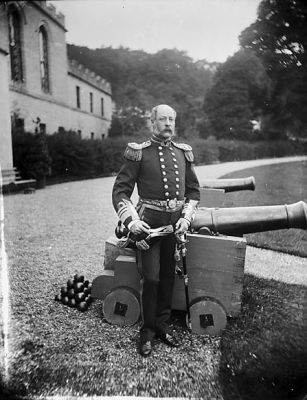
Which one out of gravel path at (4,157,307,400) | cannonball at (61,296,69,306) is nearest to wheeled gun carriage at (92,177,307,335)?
gravel path at (4,157,307,400)

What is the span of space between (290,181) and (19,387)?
13.1 meters

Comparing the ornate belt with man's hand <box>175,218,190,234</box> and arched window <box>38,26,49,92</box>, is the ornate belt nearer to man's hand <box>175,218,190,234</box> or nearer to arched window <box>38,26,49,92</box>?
man's hand <box>175,218,190,234</box>

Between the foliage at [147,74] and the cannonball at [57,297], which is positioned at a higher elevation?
the foliage at [147,74]

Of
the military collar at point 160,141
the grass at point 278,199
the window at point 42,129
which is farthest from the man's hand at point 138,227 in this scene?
the window at point 42,129

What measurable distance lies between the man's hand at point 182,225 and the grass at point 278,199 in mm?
3359

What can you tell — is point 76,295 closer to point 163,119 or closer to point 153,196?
point 153,196

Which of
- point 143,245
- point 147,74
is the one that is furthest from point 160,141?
point 147,74

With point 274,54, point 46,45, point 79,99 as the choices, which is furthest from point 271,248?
point 79,99

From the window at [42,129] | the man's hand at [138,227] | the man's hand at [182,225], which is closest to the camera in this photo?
the man's hand at [138,227]

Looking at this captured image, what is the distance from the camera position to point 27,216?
Result: 763cm

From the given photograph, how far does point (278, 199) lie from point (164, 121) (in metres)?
8.10

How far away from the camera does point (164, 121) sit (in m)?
2.56

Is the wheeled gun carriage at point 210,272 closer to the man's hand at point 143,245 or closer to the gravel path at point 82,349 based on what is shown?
the gravel path at point 82,349

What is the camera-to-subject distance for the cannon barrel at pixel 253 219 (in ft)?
9.80
